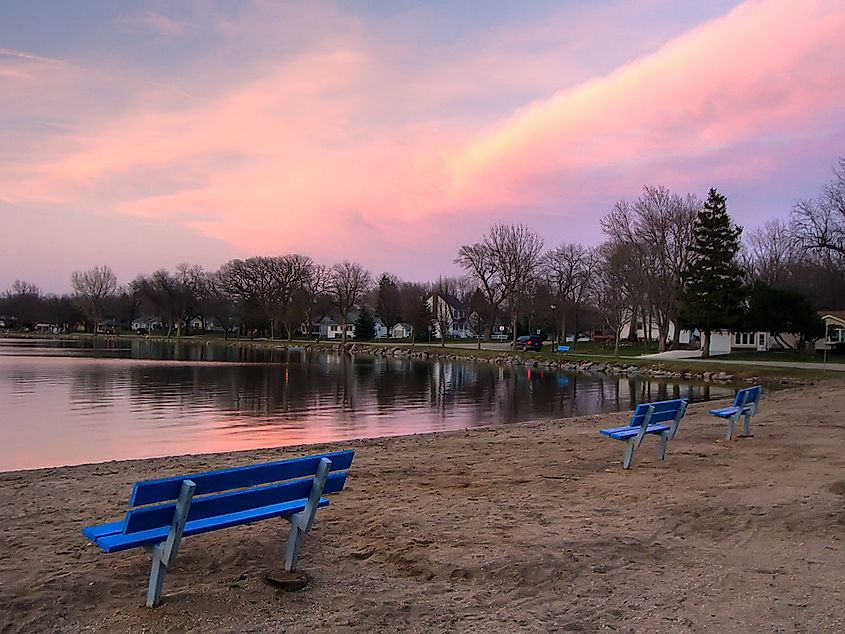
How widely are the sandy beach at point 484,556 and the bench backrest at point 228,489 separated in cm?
53

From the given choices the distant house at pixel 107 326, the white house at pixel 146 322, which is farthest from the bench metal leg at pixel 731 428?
the white house at pixel 146 322

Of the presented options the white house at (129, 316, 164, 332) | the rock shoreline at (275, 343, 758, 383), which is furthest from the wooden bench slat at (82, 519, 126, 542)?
the white house at (129, 316, 164, 332)

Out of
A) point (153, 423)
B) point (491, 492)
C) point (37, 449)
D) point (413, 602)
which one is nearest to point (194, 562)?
point (413, 602)

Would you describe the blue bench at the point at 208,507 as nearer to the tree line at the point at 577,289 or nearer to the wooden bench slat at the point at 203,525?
the wooden bench slat at the point at 203,525

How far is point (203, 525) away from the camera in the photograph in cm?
439

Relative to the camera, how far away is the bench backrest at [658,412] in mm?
9367

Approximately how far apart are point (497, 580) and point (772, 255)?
79091mm

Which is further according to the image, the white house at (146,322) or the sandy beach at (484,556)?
the white house at (146,322)

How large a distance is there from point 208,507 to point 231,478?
0.83ft

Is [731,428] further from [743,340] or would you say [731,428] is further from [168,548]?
[743,340]

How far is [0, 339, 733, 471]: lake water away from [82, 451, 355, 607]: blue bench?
28.0 feet

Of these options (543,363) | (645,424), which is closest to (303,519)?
(645,424)

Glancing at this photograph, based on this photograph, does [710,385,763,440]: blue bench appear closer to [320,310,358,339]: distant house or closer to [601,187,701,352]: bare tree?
[601,187,701,352]: bare tree

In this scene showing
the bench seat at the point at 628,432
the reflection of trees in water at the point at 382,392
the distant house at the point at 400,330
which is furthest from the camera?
the distant house at the point at 400,330
